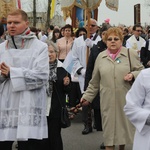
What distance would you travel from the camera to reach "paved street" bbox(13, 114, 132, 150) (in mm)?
6406

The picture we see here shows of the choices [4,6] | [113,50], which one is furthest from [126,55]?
[4,6]

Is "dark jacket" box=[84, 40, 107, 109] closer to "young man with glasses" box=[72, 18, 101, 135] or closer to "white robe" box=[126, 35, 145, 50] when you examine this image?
"young man with glasses" box=[72, 18, 101, 135]

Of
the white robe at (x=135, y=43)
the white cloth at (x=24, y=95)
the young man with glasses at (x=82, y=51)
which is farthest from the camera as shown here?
the white robe at (x=135, y=43)

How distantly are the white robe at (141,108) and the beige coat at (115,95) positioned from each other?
6.70 ft

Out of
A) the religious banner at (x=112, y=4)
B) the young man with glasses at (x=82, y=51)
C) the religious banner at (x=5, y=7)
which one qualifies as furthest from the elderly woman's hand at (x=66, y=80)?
the religious banner at (x=5, y=7)

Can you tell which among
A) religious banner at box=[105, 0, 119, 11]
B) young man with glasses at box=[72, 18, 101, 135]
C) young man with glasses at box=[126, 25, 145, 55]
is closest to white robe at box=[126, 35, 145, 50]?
young man with glasses at box=[126, 25, 145, 55]

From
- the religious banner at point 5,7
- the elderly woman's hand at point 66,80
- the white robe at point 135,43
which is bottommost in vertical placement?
the elderly woman's hand at point 66,80

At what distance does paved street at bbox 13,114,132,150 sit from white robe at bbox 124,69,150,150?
3.19m

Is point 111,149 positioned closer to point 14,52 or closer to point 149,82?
point 14,52

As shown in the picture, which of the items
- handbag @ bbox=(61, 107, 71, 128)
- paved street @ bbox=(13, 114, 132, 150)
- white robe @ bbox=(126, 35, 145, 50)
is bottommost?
paved street @ bbox=(13, 114, 132, 150)

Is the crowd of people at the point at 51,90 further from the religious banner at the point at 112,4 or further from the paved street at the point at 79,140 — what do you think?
the religious banner at the point at 112,4

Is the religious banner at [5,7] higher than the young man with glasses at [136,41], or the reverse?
the religious banner at [5,7]

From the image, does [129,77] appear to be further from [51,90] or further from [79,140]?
[79,140]

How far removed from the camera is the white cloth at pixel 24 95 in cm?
397
